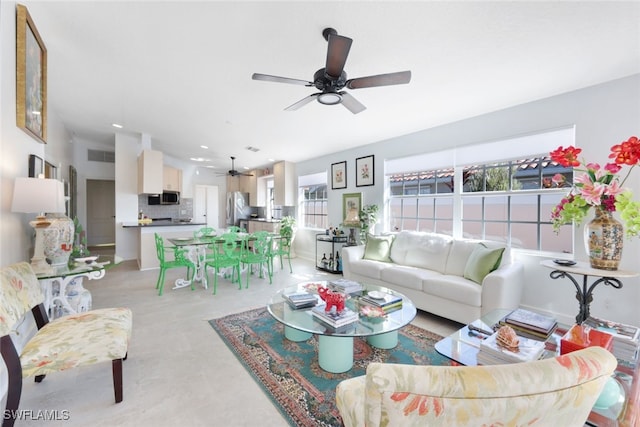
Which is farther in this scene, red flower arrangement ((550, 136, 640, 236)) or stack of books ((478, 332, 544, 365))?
red flower arrangement ((550, 136, 640, 236))

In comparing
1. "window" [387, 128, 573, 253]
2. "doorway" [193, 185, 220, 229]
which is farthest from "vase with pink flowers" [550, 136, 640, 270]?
"doorway" [193, 185, 220, 229]

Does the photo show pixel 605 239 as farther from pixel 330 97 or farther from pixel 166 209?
pixel 166 209

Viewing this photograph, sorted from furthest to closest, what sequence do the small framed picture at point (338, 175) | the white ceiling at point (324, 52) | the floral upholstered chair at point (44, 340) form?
the small framed picture at point (338, 175) < the white ceiling at point (324, 52) < the floral upholstered chair at point (44, 340)

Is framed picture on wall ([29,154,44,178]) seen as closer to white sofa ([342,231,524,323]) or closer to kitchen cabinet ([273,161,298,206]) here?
white sofa ([342,231,524,323])

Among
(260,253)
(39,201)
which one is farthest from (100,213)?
(39,201)

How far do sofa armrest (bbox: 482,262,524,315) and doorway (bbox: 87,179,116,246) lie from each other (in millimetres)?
9306

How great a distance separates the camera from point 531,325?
176 cm

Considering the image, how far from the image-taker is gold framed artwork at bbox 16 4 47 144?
2025 millimetres

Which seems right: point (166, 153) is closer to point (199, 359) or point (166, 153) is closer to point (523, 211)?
point (199, 359)

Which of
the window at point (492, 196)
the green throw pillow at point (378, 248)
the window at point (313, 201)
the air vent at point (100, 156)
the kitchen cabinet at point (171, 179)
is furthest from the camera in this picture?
the kitchen cabinet at point (171, 179)

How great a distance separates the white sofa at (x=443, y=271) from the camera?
103 inches

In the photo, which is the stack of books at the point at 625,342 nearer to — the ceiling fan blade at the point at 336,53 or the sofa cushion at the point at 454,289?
the sofa cushion at the point at 454,289

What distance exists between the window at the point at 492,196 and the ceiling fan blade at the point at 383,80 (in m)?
2.23

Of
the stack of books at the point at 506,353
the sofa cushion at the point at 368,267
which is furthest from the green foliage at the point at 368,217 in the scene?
the stack of books at the point at 506,353
